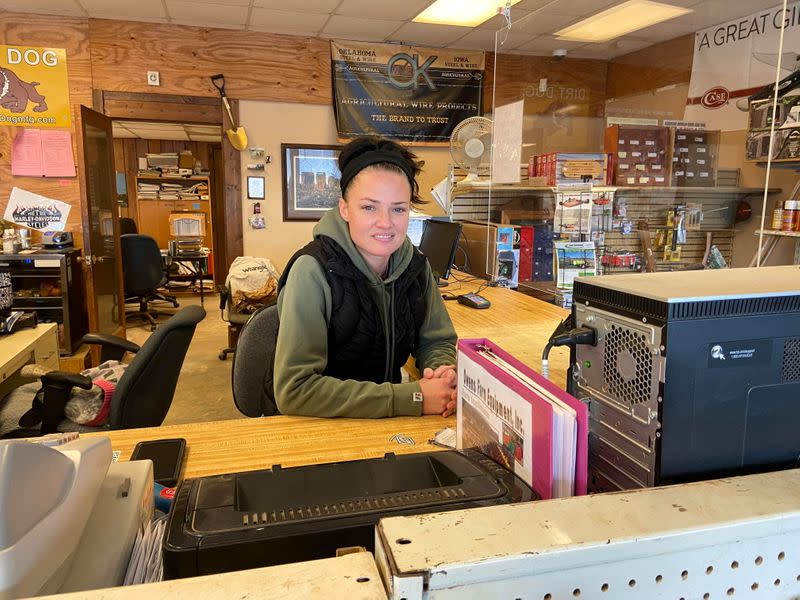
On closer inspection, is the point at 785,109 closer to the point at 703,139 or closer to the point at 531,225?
the point at 703,139

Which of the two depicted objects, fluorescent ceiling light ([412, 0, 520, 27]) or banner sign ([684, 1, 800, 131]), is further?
fluorescent ceiling light ([412, 0, 520, 27])

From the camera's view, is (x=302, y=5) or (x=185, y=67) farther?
(x=185, y=67)

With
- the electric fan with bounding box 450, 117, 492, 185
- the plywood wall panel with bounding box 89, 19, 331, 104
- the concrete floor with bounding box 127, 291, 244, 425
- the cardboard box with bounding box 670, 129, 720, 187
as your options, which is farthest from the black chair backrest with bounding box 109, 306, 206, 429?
the plywood wall panel with bounding box 89, 19, 331, 104

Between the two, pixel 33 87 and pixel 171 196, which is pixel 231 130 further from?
pixel 171 196

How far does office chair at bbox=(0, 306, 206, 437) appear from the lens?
213cm

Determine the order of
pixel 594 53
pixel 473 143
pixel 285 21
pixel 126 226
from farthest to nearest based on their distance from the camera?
pixel 126 226
pixel 285 21
pixel 594 53
pixel 473 143

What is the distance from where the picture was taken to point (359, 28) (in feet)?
16.1

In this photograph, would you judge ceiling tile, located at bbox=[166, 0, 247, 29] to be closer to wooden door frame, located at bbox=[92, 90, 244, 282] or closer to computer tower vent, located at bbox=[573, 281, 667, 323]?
wooden door frame, located at bbox=[92, 90, 244, 282]

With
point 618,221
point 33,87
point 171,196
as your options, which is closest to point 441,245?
point 618,221

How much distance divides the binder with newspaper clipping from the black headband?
2.69 feet

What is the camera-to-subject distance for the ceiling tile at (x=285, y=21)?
178 inches

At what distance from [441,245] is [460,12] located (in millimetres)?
2128

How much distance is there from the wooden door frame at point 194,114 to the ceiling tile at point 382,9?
1.34m

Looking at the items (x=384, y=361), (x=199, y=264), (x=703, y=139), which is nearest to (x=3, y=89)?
(x=199, y=264)
